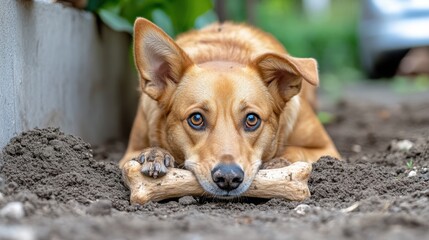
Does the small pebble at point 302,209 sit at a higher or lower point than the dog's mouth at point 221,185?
lower

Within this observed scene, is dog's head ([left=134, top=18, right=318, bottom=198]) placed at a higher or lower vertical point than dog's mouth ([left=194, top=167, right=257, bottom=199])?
higher

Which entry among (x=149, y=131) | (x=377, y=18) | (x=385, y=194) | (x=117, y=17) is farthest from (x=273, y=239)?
(x=377, y=18)

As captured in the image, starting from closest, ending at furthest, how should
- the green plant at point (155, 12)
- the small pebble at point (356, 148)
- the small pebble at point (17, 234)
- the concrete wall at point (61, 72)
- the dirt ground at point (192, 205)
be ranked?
1. the small pebble at point (17, 234)
2. the dirt ground at point (192, 205)
3. the concrete wall at point (61, 72)
4. the small pebble at point (356, 148)
5. the green plant at point (155, 12)

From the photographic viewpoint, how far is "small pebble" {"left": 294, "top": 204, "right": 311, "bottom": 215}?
354 cm

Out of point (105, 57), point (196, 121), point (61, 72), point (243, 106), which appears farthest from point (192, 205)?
point (105, 57)

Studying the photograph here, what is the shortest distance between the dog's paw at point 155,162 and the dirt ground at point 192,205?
165 millimetres

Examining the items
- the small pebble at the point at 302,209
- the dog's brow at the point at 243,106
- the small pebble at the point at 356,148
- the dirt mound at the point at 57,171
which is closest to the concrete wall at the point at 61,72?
the dirt mound at the point at 57,171

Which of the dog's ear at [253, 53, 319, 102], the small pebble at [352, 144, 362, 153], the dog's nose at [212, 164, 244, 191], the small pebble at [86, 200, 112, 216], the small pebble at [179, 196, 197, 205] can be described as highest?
the dog's ear at [253, 53, 319, 102]

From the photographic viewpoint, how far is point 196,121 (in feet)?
13.6

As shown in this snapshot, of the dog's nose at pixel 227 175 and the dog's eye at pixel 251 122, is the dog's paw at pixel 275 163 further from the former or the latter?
the dog's nose at pixel 227 175

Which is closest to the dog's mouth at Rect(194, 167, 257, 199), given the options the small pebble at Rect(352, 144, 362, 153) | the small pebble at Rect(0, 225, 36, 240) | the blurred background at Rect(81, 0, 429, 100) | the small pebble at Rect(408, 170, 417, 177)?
the small pebble at Rect(408, 170, 417, 177)

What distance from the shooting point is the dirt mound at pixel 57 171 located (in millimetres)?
3715

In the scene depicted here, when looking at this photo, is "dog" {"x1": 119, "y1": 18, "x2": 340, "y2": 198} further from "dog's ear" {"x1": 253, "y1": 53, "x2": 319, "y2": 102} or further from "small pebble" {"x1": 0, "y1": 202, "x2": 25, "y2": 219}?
"small pebble" {"x1": 0, "y1": 202, "x2": 25, "y2": 219}

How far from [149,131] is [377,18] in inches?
292
